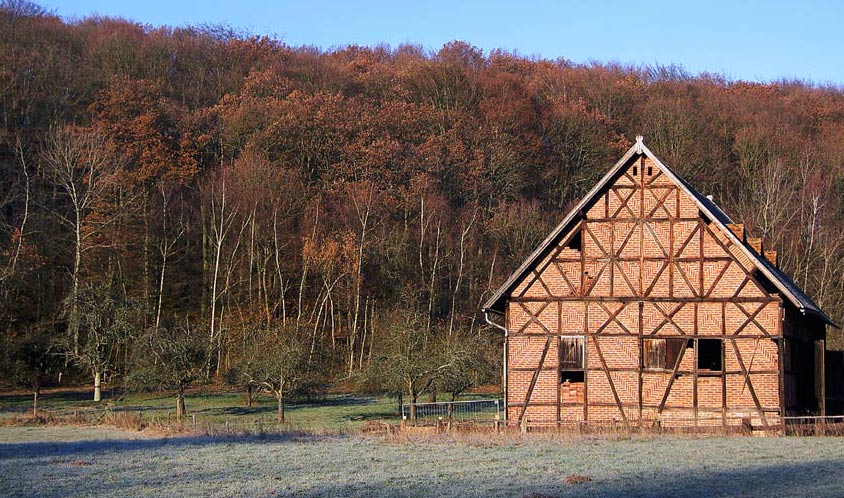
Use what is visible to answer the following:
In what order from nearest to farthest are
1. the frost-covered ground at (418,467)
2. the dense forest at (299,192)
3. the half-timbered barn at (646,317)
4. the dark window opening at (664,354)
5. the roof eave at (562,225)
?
the frost-covered ground at (418,467) < the half-timbered barn at (646,317) < the dark window opening at (664,354) < the roof eave at (562,225) < the dense forest at (299,192)

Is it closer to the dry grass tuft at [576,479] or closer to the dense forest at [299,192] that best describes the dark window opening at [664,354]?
the dense forest at [299,192]

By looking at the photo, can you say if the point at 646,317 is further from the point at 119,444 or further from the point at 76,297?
the point at 76,297

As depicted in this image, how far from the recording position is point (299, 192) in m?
64.0

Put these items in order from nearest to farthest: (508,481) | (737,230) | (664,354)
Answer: (508,481) < (664,354) < (737,230)

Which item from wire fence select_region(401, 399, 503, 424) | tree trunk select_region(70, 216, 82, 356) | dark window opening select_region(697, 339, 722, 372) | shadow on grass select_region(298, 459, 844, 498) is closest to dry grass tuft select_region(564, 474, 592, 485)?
shadow on grass select_region(298, 459, 844, 498)

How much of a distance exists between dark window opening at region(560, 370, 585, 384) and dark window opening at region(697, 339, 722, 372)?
397cm

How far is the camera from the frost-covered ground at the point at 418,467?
18312 mm

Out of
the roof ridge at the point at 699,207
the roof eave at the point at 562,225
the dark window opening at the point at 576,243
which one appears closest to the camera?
the roof ridge at the point at 699,207

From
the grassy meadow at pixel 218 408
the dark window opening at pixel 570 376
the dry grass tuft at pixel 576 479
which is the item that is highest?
the dark window opening at pixel 570 376

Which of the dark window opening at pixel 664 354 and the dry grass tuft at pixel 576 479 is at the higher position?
the dark window opening at pixel 664 354

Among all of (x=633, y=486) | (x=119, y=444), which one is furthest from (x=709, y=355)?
(x=119, y=444)

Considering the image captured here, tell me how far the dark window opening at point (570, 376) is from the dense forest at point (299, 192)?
8751 mm

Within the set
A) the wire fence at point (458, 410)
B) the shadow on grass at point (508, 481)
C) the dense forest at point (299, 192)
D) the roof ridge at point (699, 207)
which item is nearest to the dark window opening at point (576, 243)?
the roof ridge at point (699, 207)

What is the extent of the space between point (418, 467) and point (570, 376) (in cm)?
1550
